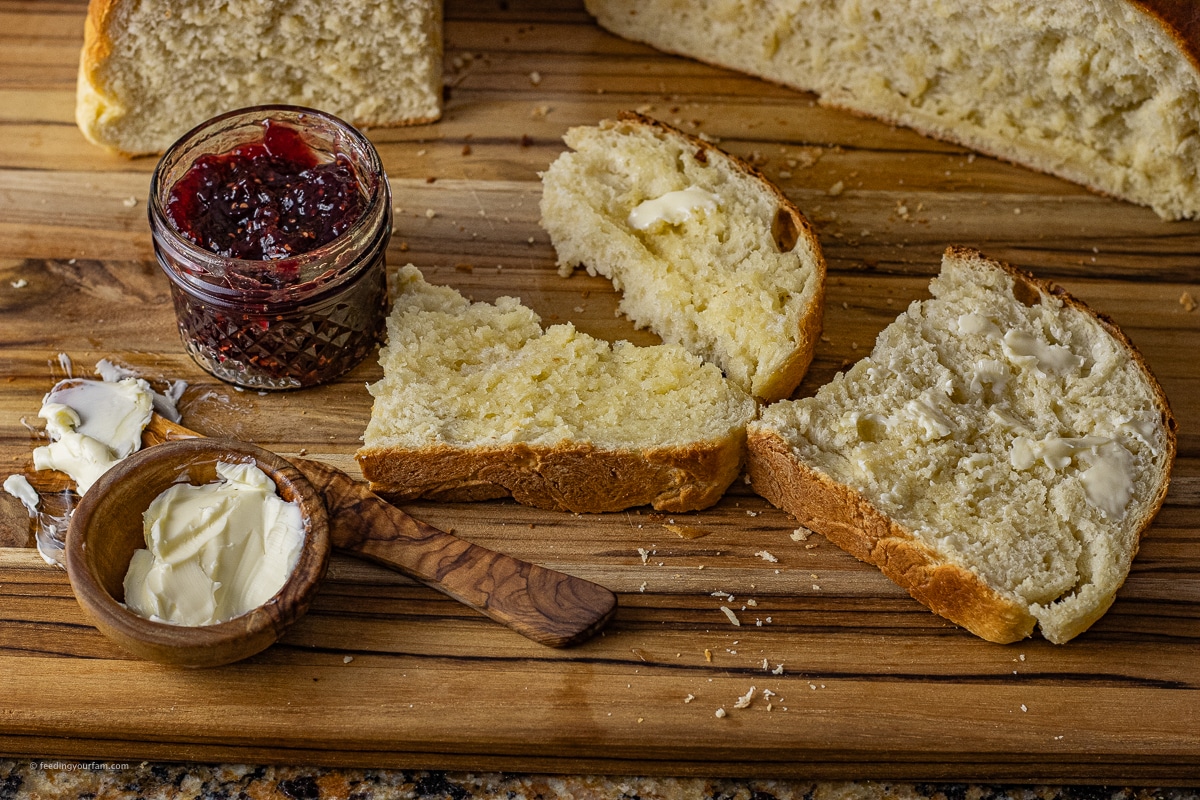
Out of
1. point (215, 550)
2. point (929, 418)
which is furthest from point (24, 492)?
point (929, 418)

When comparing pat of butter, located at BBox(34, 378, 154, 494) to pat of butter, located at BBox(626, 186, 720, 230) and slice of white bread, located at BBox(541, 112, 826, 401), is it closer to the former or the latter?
slice of white bread, located at BBox(541, 112, 826, 401)

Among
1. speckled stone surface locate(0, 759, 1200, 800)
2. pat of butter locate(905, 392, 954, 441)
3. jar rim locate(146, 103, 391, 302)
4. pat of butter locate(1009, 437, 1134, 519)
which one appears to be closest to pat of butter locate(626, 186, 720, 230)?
jar rim locate(146, 103, 391, 302)

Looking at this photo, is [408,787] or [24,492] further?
[24,492]

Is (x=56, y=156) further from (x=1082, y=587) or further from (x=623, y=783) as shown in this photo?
(x=1082, y=587)

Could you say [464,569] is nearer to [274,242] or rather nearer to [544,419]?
[544,419]

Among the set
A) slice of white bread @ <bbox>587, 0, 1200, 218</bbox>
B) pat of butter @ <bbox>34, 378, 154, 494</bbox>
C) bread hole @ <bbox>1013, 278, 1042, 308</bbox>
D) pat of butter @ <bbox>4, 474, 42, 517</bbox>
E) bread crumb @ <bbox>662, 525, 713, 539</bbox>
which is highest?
slice of white bread @ <bbox>587, 0, 1200, 218</bbox>

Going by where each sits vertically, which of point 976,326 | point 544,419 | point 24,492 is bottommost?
point 24,492

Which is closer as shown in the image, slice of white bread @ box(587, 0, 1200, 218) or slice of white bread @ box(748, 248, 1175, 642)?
slice of white bread @ box(748, 248, 1175, 642)

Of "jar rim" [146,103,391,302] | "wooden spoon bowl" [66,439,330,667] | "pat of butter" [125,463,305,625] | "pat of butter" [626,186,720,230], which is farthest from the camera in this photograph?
"pat of butter" [626,186,720,230]
